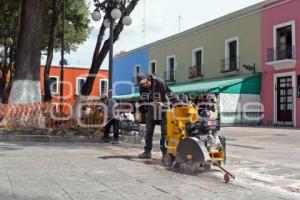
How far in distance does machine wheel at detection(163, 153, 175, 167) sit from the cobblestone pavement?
169mm

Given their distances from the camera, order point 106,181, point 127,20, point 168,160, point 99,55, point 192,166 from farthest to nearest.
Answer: point 99,55 < point 127,20 < point 168,160 < point 192,166 < point 106,181

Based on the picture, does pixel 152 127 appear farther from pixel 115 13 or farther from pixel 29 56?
pixel 29 56

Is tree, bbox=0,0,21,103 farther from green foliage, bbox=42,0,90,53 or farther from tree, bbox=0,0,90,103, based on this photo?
green foliage, bbox=42,0,90,53

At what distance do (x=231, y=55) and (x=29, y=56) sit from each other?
18180 millimetres

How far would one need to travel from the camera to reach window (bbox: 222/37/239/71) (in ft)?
97.9

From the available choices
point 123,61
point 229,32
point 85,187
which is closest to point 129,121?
point 85,187

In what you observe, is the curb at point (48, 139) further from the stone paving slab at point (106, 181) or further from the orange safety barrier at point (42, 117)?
the stone paving slab at point (106, 181)

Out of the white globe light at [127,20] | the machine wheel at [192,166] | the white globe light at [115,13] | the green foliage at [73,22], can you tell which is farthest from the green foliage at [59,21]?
the machine wheel at [192,166]

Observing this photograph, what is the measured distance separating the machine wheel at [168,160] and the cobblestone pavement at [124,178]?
169 mm

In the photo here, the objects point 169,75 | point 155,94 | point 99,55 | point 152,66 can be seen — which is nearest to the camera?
point 155,94

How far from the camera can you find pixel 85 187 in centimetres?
652

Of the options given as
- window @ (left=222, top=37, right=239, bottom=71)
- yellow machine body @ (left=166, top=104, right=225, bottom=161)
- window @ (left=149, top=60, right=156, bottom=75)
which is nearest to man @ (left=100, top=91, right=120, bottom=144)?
yellow machine body @ (left=166, top=104, right=225, bottom=161)

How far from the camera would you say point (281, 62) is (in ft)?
84.1

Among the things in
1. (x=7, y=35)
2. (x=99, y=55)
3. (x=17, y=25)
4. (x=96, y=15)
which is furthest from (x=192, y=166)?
(x=7, y=35)
